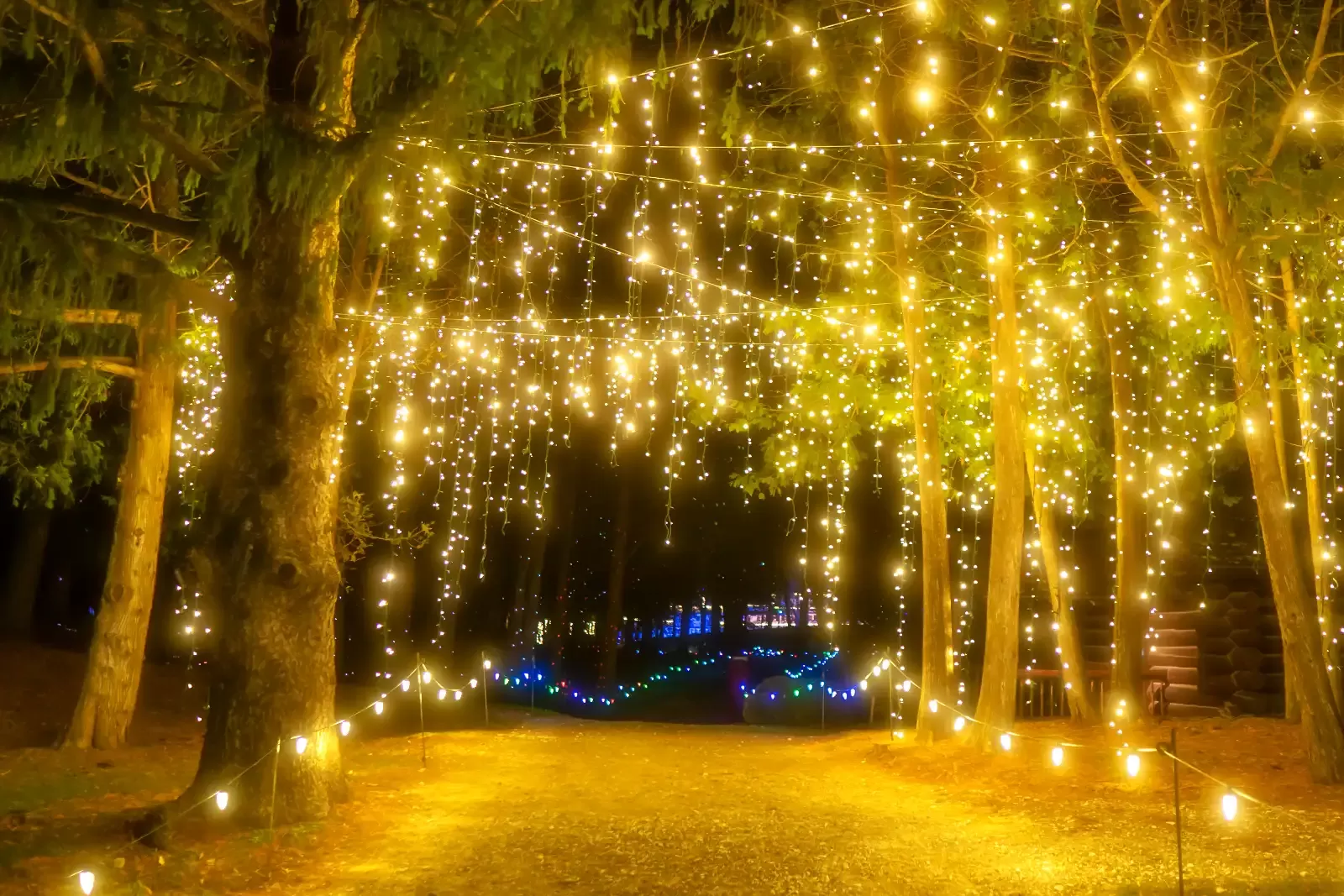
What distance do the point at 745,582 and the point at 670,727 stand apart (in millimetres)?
25849

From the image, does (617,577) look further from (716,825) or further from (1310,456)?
(716,825)

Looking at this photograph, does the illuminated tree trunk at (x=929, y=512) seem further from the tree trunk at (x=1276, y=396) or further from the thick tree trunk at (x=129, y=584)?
the thick tree trunk at (x=129, y=584)

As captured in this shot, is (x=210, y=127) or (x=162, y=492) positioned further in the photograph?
(x=162, y=492)

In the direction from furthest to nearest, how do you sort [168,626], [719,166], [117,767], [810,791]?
[168,626] → [719,166] → [117,767] → [810,791]

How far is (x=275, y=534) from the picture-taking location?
8516 mm

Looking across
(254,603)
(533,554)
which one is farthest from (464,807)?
(533,554)

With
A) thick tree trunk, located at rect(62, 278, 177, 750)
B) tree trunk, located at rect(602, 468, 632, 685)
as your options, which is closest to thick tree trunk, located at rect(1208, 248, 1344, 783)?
thick tree trunk, located at rect(62, 278, 177, 750)

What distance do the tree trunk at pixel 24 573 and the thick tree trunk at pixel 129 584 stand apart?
33.2ft

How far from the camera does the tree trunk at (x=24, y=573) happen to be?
71.1 feet

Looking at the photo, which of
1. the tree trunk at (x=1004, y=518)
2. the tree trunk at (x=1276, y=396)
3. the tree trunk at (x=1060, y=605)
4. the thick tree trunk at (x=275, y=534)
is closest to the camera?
the thick tree trunk at (x=275, y=534)

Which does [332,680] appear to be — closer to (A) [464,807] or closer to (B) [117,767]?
(A) [464,807]

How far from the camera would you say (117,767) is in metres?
11.5

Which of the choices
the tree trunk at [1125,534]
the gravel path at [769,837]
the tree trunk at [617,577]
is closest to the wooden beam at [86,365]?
the gravel path at [769,837]

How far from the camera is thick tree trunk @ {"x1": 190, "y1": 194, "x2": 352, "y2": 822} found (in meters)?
8.45
